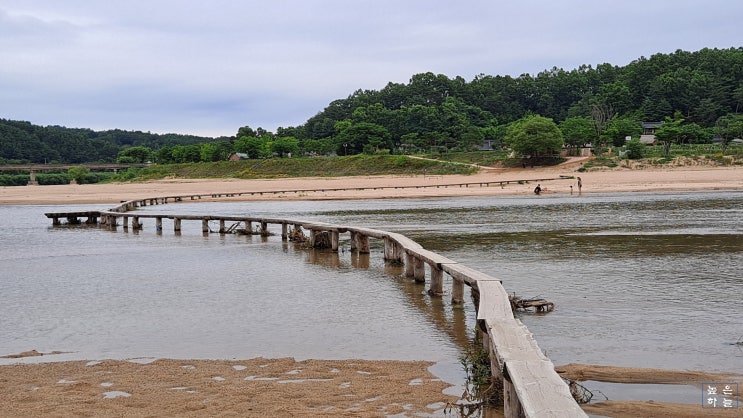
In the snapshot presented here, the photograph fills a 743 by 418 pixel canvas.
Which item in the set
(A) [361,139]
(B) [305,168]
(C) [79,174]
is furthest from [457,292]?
(C) [79,174]

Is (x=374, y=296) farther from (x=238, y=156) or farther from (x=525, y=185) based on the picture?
(x=238, y=156)

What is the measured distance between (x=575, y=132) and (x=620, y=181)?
27.5 metres

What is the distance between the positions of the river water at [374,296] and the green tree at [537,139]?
47.5 meters

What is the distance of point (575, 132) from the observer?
83500 millimetres

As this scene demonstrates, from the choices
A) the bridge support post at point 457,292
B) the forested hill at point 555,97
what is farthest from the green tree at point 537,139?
the bridge support post at point 457,292

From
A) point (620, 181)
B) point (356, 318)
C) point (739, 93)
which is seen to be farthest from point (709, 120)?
point (356, 318)

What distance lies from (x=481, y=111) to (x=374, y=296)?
4562 inches

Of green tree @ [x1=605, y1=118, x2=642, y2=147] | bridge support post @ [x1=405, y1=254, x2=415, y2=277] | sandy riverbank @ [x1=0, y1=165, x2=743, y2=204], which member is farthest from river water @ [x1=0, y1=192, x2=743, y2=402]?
green tree @ [x1=605, y1=118, x2=642, y2=147]

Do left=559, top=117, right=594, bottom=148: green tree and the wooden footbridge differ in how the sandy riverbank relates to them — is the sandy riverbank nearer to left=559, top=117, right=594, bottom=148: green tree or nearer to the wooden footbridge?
left=559, top=117, right=594, bottom=148: green tree

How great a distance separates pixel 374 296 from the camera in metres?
14.0

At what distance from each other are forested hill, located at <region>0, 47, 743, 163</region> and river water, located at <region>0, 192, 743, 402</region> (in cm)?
6250

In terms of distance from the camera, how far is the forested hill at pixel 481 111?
101312 mm

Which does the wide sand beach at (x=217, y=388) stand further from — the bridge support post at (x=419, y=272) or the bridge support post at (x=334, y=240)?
the bridge support post at (x=334, y=240)

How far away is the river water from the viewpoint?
9.90 meters
